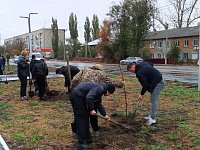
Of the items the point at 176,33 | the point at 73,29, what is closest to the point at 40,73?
the point at 176,33

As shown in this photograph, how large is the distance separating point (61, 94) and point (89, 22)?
93.5 m

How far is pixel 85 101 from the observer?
5.86 metres

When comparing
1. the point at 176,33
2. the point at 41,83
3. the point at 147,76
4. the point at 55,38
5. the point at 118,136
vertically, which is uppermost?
the point at 55,38

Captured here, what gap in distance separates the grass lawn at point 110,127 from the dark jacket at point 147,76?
0.88 m

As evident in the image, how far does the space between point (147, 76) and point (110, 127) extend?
4.54 feet

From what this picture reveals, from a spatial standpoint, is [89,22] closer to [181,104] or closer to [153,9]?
[153,9]

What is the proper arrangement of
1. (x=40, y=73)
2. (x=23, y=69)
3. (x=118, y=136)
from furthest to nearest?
1. (x=23, y=69)
2. (x=40, y=73)
3. (x=118, y=136)

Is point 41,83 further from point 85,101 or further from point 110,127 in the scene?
point 85,101

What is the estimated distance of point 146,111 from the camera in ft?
31.3

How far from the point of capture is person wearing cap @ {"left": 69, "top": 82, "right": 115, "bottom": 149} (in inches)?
222

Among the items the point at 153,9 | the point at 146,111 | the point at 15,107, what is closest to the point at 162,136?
the point at 146,111

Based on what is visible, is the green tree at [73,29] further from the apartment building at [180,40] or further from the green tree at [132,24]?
the green tree at [132,24]

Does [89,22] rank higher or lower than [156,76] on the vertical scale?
higher

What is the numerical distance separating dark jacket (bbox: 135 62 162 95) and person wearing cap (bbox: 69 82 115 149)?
5.79 feet
